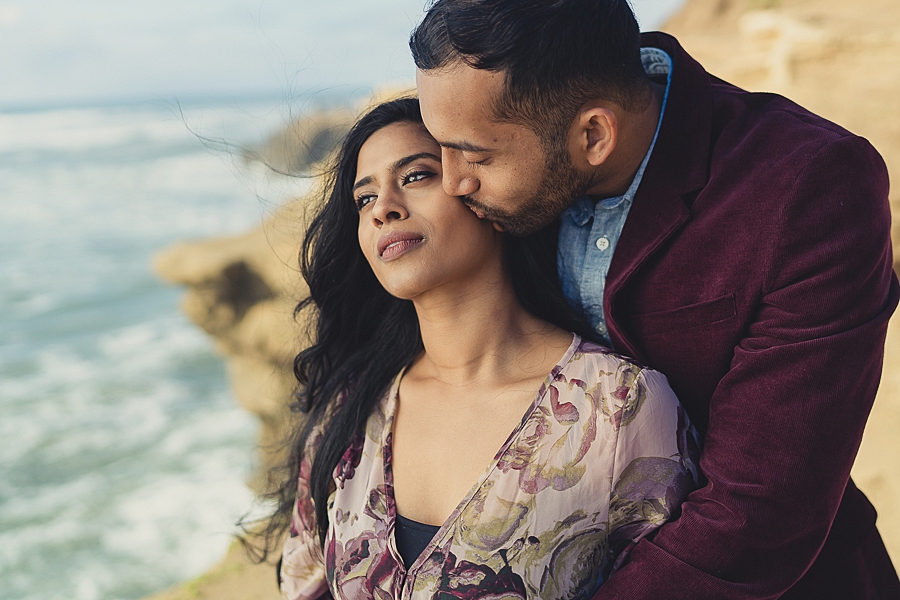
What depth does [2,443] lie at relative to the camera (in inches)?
414

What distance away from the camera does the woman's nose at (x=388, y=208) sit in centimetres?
209

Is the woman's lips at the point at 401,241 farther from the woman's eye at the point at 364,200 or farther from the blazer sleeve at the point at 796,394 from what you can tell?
the blazer sleeve at the point at 796,394

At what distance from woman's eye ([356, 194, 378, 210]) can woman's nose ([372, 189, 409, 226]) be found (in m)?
0.09

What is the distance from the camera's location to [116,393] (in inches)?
476

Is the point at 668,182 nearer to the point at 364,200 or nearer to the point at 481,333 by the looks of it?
the point at 481,333

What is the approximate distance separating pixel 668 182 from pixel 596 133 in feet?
0.69

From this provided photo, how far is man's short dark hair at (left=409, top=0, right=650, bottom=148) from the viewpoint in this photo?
1.83 m

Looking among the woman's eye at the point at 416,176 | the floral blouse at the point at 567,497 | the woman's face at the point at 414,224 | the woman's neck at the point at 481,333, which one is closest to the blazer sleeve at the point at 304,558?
the floral blouse at the point at 567,497

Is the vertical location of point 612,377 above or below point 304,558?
above

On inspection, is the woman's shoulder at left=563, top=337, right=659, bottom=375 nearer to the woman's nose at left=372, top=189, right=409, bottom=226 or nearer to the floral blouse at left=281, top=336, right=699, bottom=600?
the floral blouse at left=281, top=336, right=699, bottom=600

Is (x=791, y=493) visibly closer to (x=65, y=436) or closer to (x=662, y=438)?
(x=662, y=438)

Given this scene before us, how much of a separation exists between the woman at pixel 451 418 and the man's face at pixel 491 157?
4.6 inches

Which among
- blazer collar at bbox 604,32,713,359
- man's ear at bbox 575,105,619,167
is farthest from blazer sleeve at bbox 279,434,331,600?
man's ear at bbox 575,105,619,167

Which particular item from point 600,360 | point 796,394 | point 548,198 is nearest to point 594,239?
point 548,198
